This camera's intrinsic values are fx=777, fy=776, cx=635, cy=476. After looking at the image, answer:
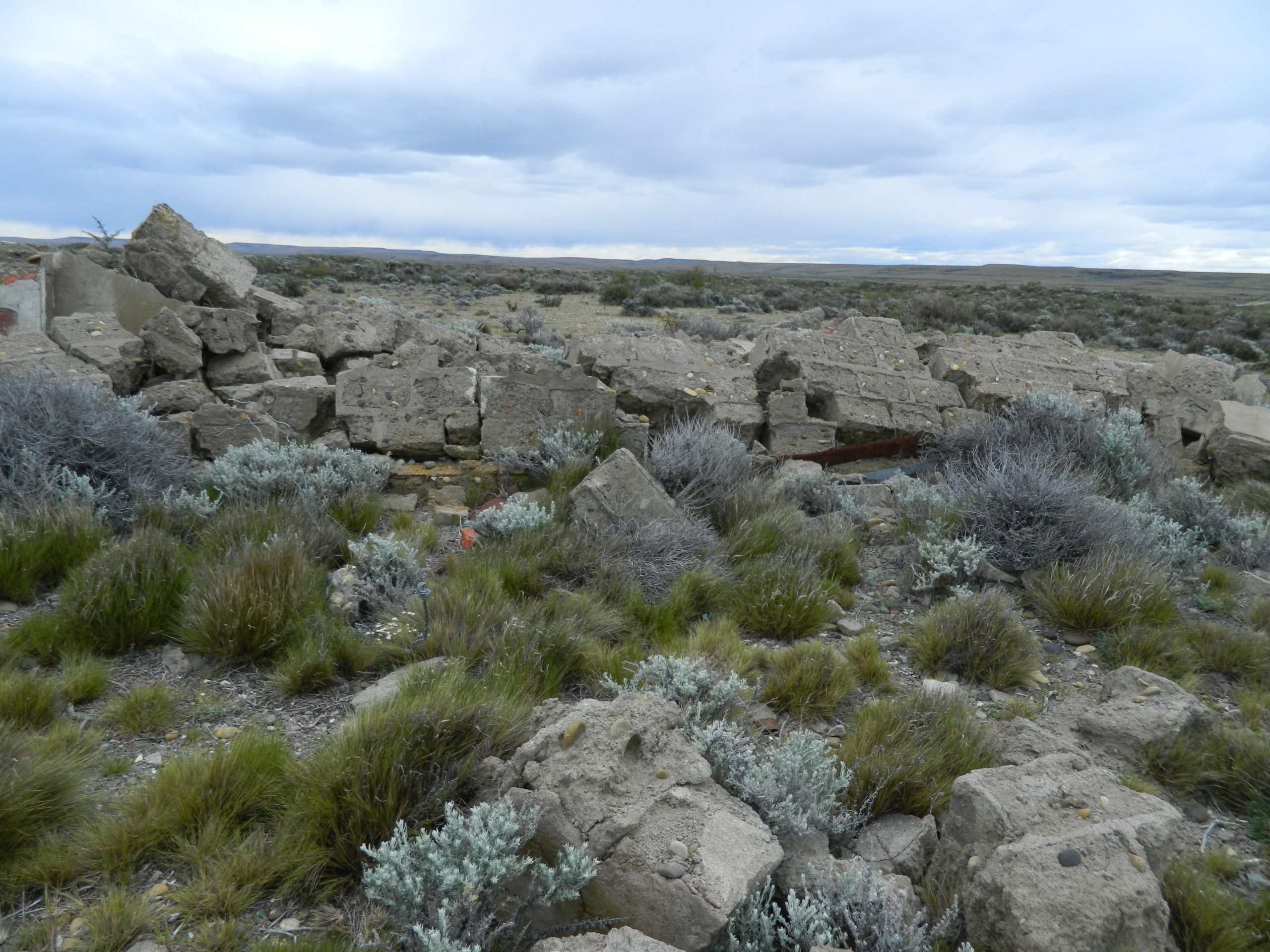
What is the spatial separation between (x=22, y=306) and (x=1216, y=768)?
10584 mm

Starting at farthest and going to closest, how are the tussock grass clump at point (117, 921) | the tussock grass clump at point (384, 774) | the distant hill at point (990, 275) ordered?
the distant hill at point (990, 275) → the tussock grass clump at point (384, 774) → the tussock grass clump at point (117, 921)

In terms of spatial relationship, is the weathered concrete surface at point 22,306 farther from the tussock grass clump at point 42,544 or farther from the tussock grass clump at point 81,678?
the tussock grass clump at point 81,678

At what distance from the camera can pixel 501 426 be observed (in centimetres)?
737

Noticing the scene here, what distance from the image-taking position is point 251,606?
4035 millimetres

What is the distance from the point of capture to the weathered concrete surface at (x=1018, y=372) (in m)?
9.39

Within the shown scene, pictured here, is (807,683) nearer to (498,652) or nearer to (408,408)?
(498,652)

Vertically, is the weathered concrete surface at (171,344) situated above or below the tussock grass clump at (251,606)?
above

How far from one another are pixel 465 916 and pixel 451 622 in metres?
1.90

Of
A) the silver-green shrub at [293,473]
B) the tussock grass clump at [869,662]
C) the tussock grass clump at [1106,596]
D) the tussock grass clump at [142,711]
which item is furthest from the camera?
the silver-green shrub at [293,473]

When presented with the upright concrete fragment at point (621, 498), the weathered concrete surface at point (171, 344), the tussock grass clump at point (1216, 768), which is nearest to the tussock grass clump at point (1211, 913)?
the tussock grass clump at point (1216, 768)

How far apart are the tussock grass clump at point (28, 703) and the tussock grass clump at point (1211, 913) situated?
4.31 m

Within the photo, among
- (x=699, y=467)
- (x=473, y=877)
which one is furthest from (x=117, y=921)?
(x=699, y=467)

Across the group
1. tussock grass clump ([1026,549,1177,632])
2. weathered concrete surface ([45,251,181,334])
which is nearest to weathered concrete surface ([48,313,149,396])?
weathered concrete surface ([45,251,181,334])

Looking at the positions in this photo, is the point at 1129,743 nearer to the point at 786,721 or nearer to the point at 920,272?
the point at 786,721
